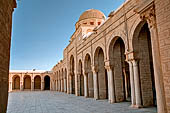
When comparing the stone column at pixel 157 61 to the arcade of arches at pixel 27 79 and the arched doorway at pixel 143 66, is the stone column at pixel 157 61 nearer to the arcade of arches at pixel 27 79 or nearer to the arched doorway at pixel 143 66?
the arched doorway at pixel 143 66

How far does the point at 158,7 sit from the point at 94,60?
9.19 m

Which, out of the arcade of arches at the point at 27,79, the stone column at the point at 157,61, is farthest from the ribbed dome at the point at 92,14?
the arcade of arches at the point at 27,79

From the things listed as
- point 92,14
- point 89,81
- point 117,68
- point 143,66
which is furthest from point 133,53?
point 92,14

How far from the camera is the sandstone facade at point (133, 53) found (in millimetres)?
4613

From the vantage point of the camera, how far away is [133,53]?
8.58 metres

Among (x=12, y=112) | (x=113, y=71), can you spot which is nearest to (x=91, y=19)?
(x=113, y=71)

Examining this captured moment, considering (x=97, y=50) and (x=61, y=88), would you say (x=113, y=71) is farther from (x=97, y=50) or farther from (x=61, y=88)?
(x=61, y=88)

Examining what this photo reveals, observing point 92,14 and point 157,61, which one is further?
point 92,14

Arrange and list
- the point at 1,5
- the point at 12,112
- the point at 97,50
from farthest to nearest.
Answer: the point at 97,50
the point at 12,112
the point at 1,5

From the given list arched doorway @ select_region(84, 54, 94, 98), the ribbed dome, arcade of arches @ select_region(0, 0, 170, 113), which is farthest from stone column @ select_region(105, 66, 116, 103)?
the ribbed dome

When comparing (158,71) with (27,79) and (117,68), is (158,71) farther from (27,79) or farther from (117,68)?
(27,79)

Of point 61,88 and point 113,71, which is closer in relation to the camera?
point 113,71

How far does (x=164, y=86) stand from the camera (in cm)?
449

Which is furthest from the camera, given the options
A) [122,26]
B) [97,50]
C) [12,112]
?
[97,50]
